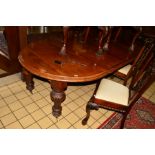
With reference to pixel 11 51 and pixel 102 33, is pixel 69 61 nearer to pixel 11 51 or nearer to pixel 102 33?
pixel 102 33

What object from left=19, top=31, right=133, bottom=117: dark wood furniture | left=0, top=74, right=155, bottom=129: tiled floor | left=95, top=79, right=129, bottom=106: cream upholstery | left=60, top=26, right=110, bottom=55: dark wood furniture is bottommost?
left=0, top=74, right=155, bottom=129: tiled floor

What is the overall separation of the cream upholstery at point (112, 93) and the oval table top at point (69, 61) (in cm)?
26

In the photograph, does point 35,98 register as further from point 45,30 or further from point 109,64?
point 45,30

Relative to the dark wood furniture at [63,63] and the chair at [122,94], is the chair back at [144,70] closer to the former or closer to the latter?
the chair at [122,94]

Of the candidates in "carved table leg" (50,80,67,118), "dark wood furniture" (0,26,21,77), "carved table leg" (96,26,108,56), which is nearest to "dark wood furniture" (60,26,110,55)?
"carved table leg" (96,26,108,56)

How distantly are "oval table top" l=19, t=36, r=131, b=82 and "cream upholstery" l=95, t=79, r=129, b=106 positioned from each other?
26 centimetres

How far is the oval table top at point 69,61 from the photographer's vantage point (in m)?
1.98

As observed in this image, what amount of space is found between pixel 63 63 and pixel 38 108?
102 centimetres

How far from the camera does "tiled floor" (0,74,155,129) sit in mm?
2469

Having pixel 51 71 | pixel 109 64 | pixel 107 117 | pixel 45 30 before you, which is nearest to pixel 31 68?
pixel 51 71

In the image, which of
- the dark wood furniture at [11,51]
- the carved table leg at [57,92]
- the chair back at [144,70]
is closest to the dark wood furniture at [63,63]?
the carved table leg at [57,92]

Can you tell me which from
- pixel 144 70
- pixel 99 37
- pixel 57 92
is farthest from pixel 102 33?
pixel 57 92

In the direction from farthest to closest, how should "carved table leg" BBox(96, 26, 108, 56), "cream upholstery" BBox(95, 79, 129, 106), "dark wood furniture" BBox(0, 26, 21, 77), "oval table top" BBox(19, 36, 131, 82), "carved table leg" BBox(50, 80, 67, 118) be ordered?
"dark wood furniture" BBox(0, 26, 21, 77) → "carved table leg" BBox(96, 26, 108, 56) → "cream upholstery" BBox(95, 79, 129, 106) → "carved table leg" BBox(50, 80, 67, 118) → "oval table top" BBox(19, 36, 131, 82)

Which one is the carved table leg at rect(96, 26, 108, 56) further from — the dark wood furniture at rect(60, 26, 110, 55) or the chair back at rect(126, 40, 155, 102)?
the chair back at rect(126, 40, 155, 102)
